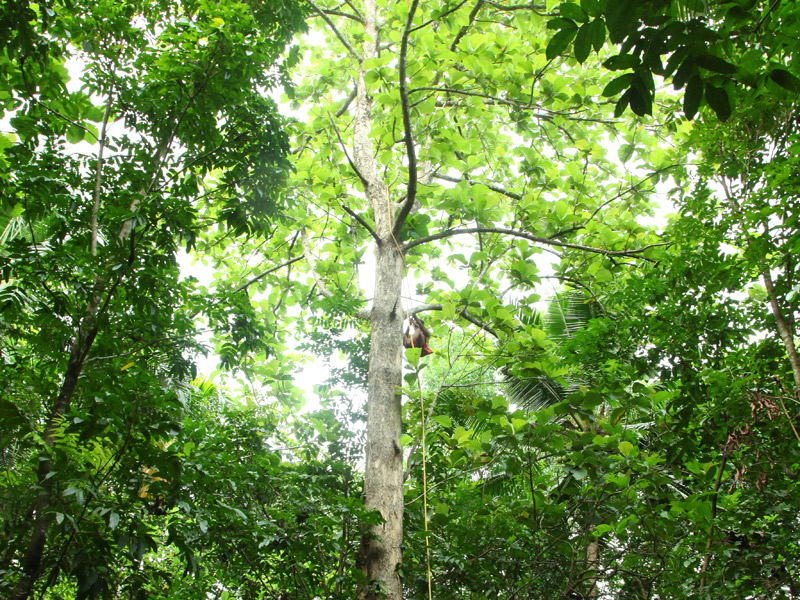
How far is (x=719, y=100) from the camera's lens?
1.20 m

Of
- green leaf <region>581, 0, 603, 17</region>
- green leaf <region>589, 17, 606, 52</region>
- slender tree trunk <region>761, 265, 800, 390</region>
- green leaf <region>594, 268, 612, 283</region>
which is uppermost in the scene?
green leaf <region>594, 268, 612, 283</region>

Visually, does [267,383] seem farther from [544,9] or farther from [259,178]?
[544,9]

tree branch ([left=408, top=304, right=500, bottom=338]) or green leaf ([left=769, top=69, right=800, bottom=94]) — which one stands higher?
tree branch ([left=408, top=304, right=500, bottom=338])

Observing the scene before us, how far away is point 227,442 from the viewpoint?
8.11 ft

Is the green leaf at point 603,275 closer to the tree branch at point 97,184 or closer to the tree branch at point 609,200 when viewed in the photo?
the tree branch at point 609,200

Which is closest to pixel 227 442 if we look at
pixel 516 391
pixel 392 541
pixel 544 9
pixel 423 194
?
pixel 392 541

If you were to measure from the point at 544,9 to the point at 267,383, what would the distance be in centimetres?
381

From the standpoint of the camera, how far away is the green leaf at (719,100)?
1.19m

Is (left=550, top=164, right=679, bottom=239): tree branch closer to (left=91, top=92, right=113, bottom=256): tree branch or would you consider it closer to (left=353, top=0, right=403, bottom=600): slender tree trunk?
(left=353, top=0, right=403, bottom=600): slender tree trunk

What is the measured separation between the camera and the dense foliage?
178 cm

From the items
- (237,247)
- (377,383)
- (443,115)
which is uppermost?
(237,247)

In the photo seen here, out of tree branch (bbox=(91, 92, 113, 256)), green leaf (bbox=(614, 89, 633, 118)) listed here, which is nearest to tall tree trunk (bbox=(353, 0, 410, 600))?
tree branch (bbox=(91, 92, 113, 256))

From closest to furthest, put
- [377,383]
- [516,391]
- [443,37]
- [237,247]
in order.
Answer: [377,383]
[443,37]
[516,391]
[237,247]

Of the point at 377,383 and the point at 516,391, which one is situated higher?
the point at 516,391
